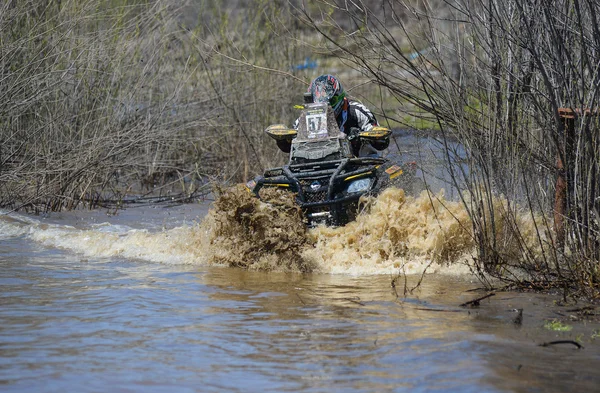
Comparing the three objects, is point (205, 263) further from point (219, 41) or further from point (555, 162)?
point (219, 41)

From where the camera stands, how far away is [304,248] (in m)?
9.80

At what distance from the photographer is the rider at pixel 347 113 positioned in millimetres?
11219

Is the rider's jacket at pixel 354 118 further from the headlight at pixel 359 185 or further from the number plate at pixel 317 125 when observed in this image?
the headlight at pixel 359 185

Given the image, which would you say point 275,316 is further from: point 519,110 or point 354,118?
point 354,118

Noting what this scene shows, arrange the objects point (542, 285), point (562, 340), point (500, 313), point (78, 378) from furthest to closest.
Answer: point (542, 285) → point (500, 313) → point (562, 340) → point (78, 378)

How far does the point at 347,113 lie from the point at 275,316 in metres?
5.19

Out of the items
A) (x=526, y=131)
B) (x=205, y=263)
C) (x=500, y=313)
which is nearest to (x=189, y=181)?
(x=205, y=263)

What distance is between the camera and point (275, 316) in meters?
6.84

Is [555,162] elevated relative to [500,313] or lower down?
elevated

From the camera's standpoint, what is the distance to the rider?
11219mm

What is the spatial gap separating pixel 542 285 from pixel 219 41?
10.5 meters

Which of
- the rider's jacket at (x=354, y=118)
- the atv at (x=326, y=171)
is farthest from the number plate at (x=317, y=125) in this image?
the rider's jacket at (x=354, y=118)

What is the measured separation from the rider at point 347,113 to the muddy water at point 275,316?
123 centimetres

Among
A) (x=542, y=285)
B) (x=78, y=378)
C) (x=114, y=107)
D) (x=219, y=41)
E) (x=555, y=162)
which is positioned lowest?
(x=78, y=378)
